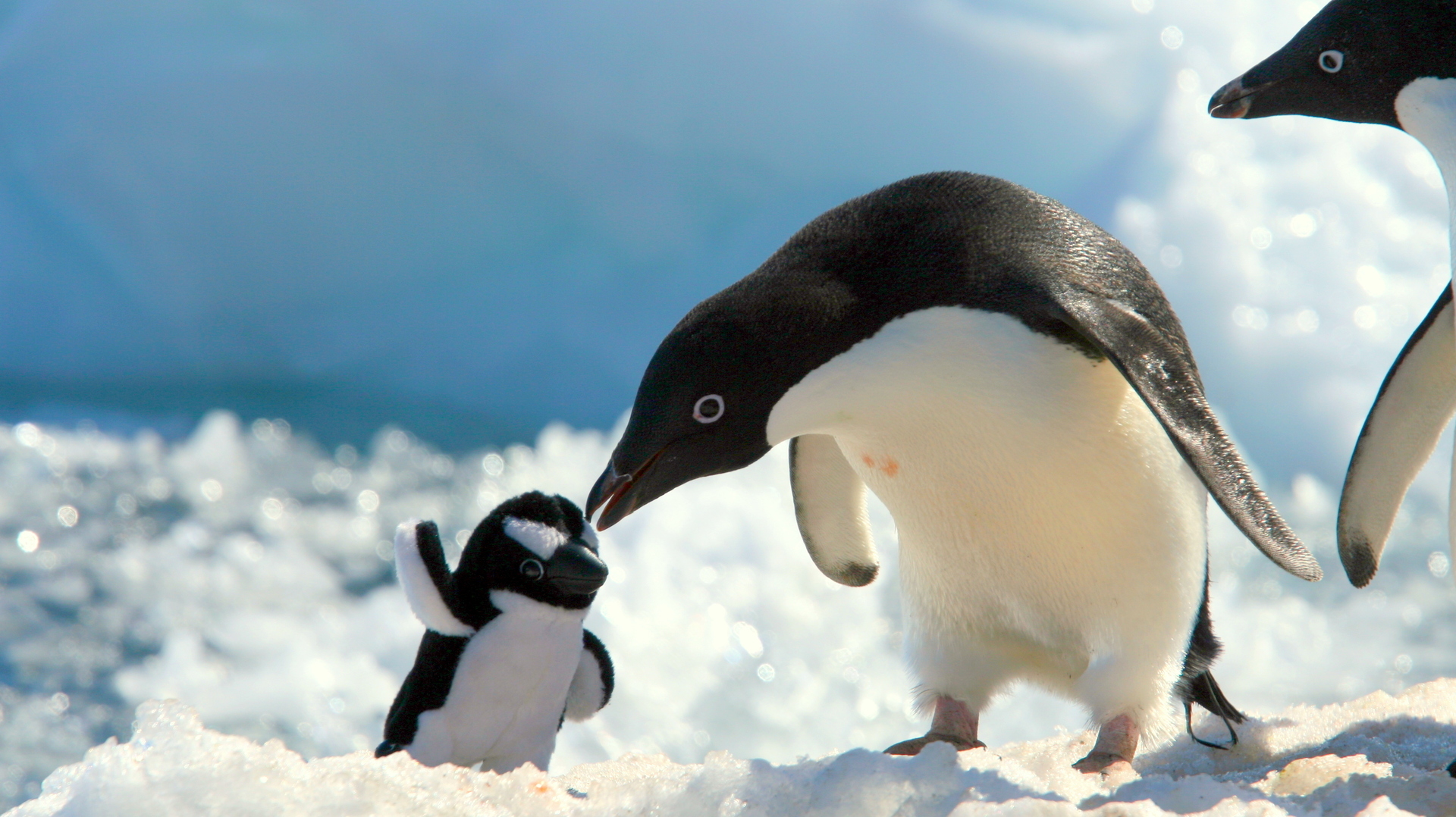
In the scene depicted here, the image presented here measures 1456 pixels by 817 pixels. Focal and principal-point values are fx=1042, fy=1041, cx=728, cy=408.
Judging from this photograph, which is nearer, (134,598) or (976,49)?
(134,598)

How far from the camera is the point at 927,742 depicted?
1.32m

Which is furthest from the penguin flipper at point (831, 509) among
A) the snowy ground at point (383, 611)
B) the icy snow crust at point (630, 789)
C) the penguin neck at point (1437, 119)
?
the snowy ground at point (383, 611)

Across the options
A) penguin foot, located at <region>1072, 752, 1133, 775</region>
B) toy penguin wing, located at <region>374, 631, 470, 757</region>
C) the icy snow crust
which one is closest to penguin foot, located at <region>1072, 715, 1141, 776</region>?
penguin foot, located at <region>1072, 752, 1133, 775</region>

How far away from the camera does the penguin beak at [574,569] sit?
48.8 inches

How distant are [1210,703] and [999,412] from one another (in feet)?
2.09

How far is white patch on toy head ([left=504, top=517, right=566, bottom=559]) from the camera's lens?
1.26 meters

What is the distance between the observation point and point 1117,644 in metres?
1.29

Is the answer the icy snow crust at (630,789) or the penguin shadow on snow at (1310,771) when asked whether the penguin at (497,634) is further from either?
the penguin shadow on snow at (1310,771)

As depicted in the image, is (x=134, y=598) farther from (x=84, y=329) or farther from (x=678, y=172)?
(x=678, y=172)

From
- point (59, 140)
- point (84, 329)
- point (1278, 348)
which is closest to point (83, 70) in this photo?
point (59, 140)

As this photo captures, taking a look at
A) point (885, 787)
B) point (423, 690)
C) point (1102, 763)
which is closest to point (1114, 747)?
point (1102, 763)

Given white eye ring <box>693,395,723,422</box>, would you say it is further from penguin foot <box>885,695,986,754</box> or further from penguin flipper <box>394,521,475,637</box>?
penguin foot <box>885,695,986,754</box>

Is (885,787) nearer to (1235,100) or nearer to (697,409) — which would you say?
(697,409)

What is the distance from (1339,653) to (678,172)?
395 centimetres
